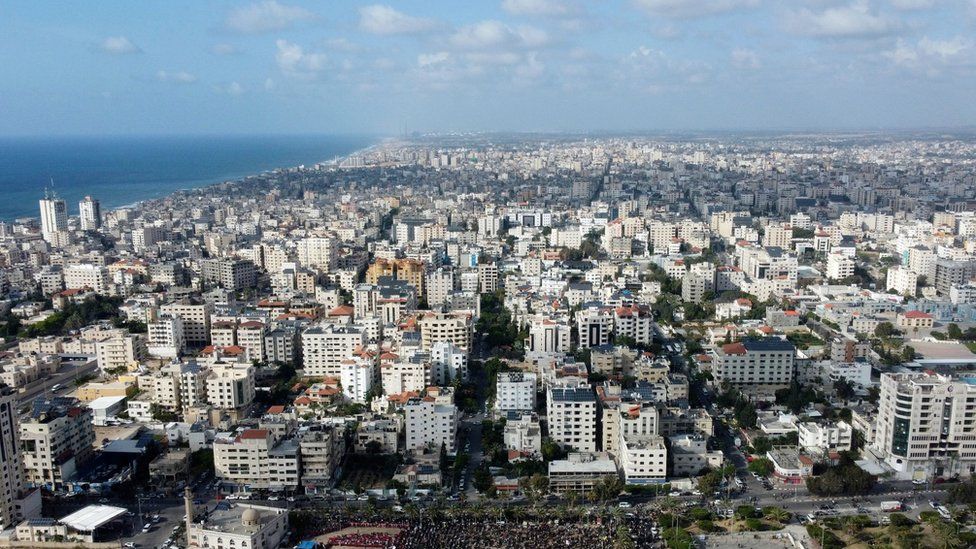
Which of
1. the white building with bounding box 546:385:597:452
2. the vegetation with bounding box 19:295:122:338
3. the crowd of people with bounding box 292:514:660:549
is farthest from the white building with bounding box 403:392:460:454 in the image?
the vegetation with bounding box 19:295:122:338

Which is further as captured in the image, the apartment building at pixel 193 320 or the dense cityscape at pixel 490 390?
the apartment building at pixel 193 320

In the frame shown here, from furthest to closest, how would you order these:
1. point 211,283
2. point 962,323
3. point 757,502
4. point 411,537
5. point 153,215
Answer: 1. point 153,215
2. point 211,283
3. point 962,323
4. point 757,502
5. point 411,537

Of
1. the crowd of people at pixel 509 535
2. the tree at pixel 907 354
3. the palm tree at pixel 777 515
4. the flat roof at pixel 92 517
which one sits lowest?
the crowd of people at pixel 509 535

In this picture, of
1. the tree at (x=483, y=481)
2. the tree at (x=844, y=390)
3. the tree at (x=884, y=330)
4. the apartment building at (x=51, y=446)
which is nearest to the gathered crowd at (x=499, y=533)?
the tree at (x=483, y=481)

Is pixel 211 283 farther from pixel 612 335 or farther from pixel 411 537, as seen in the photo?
pixel 411 537

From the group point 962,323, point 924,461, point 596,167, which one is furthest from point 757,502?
point 596,167

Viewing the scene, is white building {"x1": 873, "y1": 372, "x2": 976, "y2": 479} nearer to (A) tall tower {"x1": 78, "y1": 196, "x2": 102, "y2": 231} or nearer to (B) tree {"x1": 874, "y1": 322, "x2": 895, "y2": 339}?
(B) tree {"x1": 874, "y1": 322, "x2": 895, "y2": 339}

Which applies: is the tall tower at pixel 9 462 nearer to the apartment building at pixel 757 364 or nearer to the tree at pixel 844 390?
the apartment building at pixel 757 364
